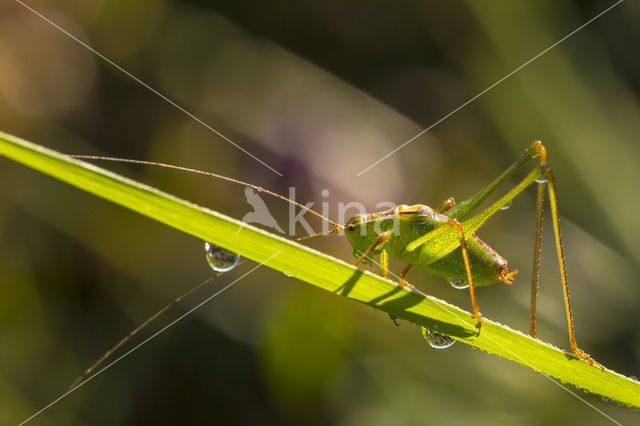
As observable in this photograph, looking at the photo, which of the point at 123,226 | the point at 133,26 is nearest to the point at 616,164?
the point at 123,226

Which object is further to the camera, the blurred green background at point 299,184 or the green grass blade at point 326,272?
the blurred green background at point 299,184

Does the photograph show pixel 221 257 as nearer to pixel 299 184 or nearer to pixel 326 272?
pixel 326 272

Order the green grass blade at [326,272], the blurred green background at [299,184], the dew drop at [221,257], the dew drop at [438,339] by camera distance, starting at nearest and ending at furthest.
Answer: the green grass blade at [326,272], the dew drop at [221,257], the dew drop at [438,339], the blurred green background at [299,184]

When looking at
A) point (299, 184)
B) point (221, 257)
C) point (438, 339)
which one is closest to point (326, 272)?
point (221, 257)

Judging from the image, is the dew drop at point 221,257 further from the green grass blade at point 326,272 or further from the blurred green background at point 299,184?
the blurred green background at point 299,184

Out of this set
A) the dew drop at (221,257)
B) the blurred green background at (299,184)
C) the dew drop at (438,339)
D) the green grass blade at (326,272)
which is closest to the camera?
the green grass blade at (326,272)

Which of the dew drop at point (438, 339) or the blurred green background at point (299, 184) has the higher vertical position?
the blurred green background at point (299, 184)

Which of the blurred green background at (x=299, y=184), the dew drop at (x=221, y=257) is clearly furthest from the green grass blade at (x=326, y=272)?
the blurred green background at (x=299, y=184)
